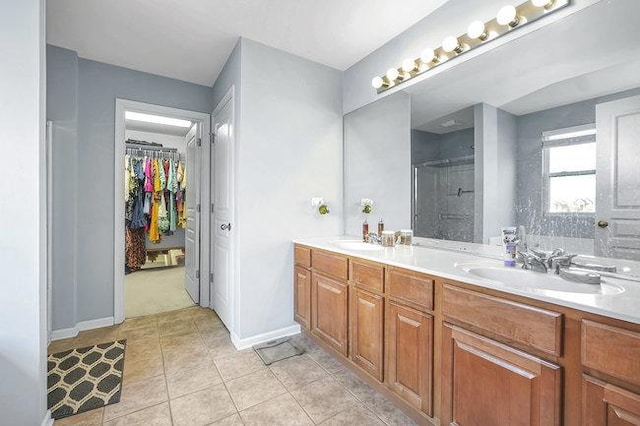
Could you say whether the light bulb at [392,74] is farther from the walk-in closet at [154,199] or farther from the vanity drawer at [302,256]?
the walk-in closet at [154,199]

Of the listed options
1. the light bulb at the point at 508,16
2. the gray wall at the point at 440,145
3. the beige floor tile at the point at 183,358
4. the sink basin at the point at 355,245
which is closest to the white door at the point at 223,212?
the beige floor tile at the point at 183,358

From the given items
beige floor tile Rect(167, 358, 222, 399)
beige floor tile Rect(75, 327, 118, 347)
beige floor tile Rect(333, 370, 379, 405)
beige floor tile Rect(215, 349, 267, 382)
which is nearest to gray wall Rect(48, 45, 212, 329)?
beige floor tile Rect(75, 327, 118, 347)

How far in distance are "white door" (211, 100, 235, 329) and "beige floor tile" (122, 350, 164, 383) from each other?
1.95 ft

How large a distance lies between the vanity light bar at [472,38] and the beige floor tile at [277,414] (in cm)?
228

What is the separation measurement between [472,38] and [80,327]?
377 centimetres

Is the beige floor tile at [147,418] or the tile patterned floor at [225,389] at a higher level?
the tile patterned floor at [225,389]

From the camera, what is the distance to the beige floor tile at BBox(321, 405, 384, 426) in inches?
59.5

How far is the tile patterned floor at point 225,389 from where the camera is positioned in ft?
5.08

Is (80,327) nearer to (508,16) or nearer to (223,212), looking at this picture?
(223,212)

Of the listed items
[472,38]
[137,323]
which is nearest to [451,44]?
[472,38]

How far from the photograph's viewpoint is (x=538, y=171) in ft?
4.98

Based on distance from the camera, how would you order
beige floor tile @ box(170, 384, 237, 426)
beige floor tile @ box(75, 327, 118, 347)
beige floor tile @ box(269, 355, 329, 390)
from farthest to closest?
beige floor tile @ box(75, 327, 118, 347) → beige floor tile @ box(269, 355, 329, 390) → beige floor tile @ box(170, 384, 237, 426)

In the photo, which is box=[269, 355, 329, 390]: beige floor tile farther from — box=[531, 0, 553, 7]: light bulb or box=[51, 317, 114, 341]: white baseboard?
box=[531, 0, 553, 7]: light bulb

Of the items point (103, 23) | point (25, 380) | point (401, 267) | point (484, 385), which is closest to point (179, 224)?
point (103, 23)
